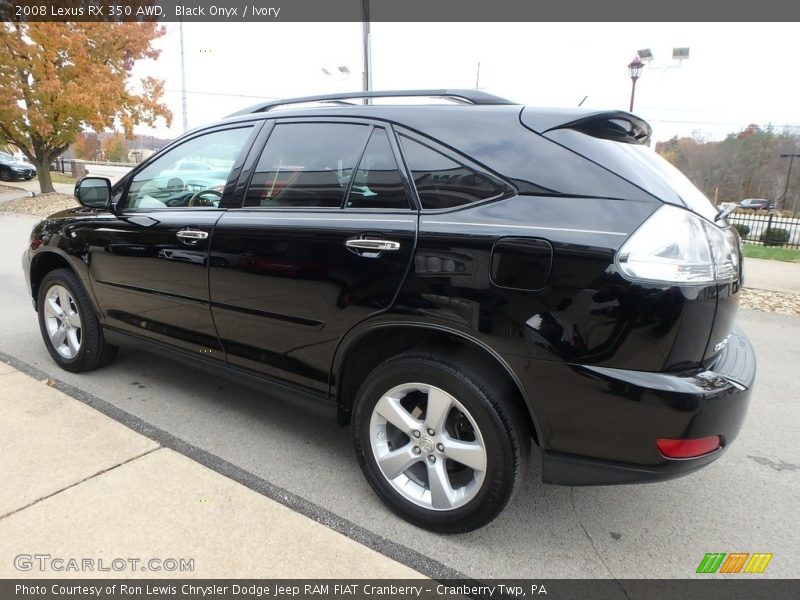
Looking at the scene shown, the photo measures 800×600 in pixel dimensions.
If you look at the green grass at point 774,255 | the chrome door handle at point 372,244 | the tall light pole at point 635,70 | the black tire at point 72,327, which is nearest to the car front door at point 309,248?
the chrome door handle at point 372,244

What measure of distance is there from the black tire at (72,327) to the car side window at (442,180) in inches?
104

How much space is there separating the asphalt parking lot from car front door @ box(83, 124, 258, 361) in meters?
0.47

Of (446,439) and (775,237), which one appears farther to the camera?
(775,237)

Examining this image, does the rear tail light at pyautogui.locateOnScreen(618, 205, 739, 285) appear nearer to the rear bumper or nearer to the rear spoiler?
the rear bumper

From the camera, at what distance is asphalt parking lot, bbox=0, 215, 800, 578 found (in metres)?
2.14

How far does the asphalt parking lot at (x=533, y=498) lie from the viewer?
214 centimetres

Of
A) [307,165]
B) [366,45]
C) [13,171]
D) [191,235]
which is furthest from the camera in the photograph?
[13,171]

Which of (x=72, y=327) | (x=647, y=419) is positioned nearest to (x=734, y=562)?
(x=647, y=419)

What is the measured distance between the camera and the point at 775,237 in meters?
17.0

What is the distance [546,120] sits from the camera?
6.79 feet

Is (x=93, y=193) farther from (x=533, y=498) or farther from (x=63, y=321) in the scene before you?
(x=533, y=498)

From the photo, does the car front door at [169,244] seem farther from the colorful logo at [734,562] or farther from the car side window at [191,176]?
the colorful logo at [734,562]

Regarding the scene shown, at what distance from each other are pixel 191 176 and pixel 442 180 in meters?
2.06

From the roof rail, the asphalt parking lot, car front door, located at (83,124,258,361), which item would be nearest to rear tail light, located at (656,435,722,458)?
the asphalt parking lot
